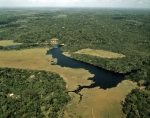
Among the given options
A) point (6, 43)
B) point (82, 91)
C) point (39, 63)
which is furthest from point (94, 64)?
point (6, 43)

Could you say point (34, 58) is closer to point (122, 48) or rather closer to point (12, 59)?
point (12, 59)

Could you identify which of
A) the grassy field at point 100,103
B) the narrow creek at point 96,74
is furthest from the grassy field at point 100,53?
the grassy field at point 100,103

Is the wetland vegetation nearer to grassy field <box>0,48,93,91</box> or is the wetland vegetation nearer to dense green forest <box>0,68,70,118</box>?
grassy field <box>0,48,93,91</box>

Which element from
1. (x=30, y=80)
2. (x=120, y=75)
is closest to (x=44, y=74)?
(x=30, y=80)

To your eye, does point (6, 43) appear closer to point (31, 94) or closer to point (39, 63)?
point (39, 63)

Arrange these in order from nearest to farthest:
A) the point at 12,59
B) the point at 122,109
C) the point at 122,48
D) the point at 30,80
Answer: the point at 122,109 → the point at 30,80 → the point at 12,59 → the point at 122,48

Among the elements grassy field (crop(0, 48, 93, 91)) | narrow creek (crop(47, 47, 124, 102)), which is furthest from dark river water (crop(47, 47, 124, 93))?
grassy field (crop(0, 48, 93, 91))

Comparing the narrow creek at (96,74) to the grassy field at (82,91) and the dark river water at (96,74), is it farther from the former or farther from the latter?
the grassy field at (82,91)
